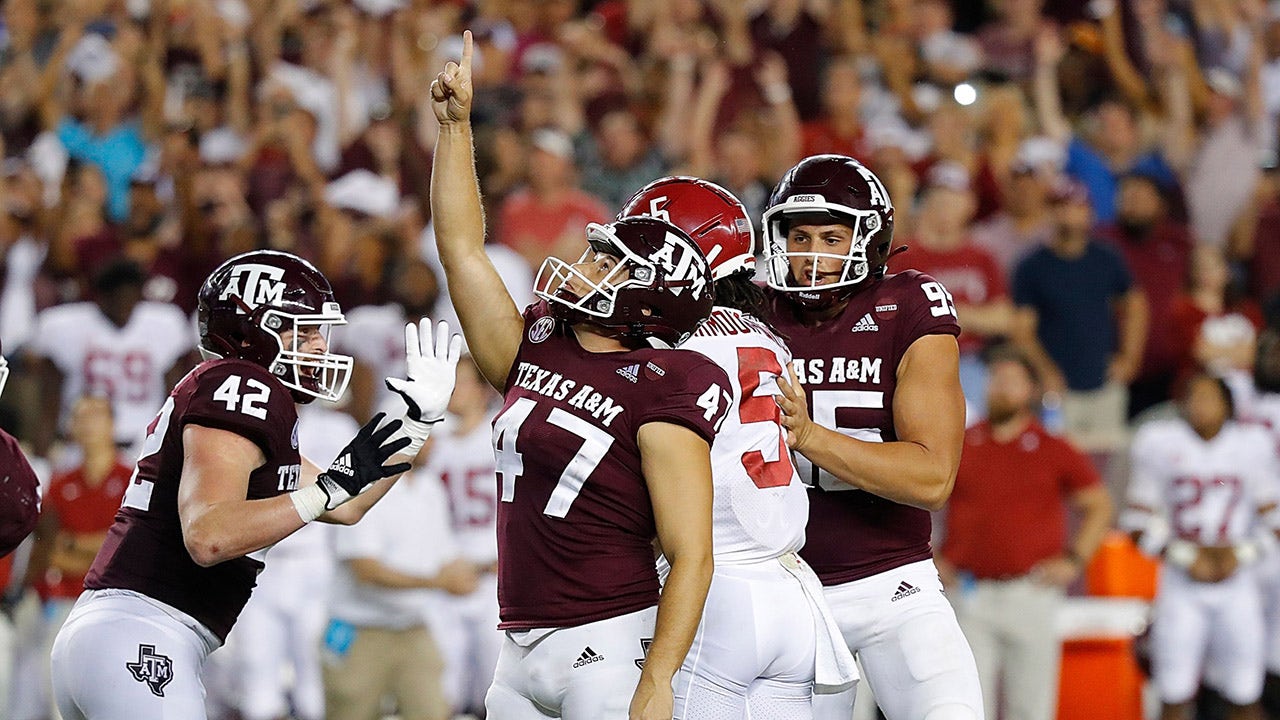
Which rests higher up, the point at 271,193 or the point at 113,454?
the point at 271,193

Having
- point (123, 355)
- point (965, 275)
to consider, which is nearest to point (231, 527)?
point (123, 355)

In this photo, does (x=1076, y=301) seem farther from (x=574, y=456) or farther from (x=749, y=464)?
(x=574, y=456)

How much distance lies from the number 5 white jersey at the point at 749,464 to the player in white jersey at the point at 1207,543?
4.83m

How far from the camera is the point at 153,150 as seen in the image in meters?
11.7

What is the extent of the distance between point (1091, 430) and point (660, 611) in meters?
6.46

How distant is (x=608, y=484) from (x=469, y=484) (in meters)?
4.66

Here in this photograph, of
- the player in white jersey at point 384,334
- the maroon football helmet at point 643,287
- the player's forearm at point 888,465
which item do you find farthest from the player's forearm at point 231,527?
the player in white jersey at point 384,334

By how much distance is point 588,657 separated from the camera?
4090mm

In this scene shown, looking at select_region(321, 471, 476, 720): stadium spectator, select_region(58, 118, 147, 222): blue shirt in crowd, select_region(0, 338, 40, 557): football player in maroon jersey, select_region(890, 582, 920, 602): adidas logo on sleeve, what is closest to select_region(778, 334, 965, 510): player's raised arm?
select_region(890, 582, 920, 602): adidas logo on sleeve

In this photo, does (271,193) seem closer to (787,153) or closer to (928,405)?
A: (787,153)

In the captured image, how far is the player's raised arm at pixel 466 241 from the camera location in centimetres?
446

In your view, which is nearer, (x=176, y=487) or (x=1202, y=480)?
(x=176, y=487)

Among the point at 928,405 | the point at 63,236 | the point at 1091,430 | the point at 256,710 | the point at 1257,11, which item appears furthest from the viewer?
the point at 1257,11

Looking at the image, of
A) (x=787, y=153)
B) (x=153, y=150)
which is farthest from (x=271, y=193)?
(x=787, y=153)
